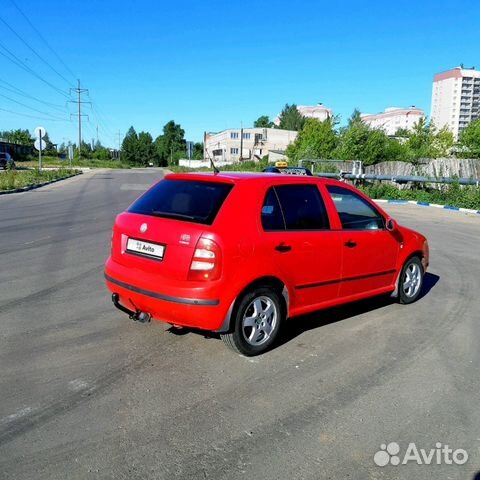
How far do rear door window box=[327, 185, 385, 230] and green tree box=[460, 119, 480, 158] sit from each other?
138 ft

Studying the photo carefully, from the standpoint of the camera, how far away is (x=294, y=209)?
4.87 m

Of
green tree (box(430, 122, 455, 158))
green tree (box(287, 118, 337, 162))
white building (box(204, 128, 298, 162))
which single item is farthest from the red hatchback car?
white building (box(204, 128, 298, 162))

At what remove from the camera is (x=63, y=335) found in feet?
16.1

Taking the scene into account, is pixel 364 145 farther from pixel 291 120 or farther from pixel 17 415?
pixel 291 120

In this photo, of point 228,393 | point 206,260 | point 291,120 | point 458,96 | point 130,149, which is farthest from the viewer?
point 458,96

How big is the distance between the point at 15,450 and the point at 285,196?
3101 mm

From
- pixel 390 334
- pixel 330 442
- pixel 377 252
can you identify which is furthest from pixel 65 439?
pixel 377 252

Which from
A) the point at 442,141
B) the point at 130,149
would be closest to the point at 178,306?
the point at 442,141

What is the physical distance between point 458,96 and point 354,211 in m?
152

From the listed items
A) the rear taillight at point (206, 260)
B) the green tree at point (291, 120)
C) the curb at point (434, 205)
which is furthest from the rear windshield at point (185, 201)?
the green tree at point (291, 120)

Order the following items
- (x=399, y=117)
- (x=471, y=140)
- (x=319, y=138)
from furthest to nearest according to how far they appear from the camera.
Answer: (x=399, y=117), (x=319, y=138), (x=471, y=140)

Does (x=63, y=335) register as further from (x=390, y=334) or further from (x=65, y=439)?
(x=390, y=334)

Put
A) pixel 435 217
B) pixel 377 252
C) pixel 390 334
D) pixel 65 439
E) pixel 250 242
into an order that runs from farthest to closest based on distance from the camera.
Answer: pixel 435 217, pixel 377 252, pixel 390 334, pixel 250 242, pixel 65 439

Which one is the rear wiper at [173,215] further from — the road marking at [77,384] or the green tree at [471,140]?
the green tree at [471,140]
